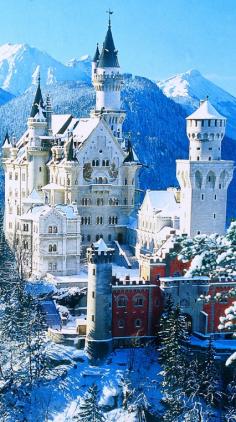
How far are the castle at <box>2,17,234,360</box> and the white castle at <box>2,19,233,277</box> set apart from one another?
10 centimetres

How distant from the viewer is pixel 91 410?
189 ft

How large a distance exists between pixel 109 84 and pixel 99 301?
139 feet

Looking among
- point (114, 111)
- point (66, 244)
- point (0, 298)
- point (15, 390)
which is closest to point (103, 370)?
point (15, 390)

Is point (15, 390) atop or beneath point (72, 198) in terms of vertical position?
beneath

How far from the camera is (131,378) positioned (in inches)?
2468

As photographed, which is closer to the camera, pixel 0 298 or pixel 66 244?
pixel 0 298

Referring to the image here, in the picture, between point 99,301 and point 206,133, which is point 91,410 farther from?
point 206,133

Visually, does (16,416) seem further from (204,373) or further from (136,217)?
(136,217)

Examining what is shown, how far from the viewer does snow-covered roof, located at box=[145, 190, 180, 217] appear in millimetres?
85688

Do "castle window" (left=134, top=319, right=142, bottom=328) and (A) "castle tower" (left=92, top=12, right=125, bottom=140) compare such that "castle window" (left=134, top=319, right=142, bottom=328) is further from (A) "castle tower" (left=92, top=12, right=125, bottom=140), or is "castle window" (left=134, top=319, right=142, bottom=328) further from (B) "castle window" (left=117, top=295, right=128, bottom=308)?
(A) "castle tower" (left=92, top=12, right=125, bottom=140)

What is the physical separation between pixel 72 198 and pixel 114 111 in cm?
1519

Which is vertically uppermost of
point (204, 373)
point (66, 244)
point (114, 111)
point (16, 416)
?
point (114, 111)

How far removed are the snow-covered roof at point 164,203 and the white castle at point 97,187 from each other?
0.10m

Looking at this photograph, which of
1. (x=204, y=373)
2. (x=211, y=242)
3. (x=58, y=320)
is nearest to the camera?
(x=211, y=242)
